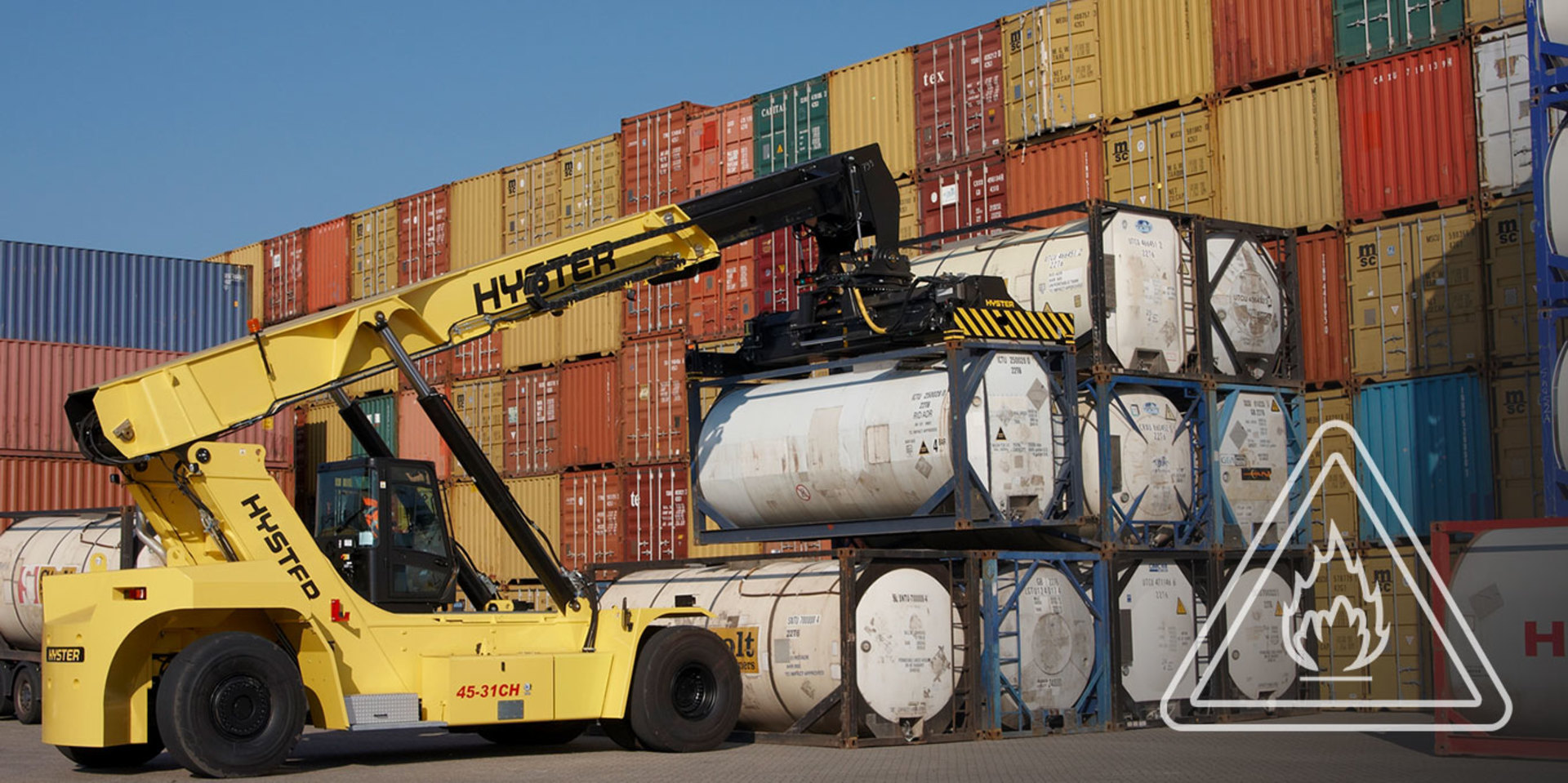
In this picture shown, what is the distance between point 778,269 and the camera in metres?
30.2

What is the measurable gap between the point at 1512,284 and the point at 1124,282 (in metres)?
5.16

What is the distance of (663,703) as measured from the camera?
16.7 meters

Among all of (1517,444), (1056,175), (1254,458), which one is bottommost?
(1254,458)

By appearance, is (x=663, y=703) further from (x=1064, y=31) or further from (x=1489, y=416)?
(x=1064, y=31)

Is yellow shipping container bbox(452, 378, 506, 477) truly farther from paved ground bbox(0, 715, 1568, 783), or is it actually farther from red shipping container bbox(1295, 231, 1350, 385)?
red shipping container bbox(1295, 231, 1350, 385)

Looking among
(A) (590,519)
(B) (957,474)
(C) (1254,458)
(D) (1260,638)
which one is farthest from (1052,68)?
(A) (590,519)

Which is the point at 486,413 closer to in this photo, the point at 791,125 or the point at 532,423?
the point at 532,423

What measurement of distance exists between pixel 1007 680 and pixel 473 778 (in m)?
7.23

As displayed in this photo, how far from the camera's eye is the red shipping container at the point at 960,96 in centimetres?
2748

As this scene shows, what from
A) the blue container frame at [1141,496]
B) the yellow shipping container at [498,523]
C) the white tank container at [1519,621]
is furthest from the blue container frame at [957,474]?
the yellow shipping container at [498,523]

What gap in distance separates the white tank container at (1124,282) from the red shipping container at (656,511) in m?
11.0

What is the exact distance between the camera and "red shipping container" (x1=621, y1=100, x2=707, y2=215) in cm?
3259

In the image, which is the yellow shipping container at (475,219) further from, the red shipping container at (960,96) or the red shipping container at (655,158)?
the red shipping container at (960,96)

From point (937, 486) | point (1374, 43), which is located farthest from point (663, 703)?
point (1374, 43)
